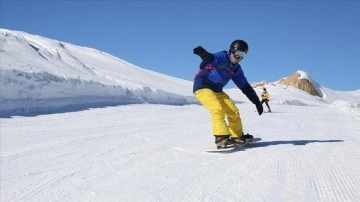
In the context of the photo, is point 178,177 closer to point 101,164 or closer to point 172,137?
point 101,164

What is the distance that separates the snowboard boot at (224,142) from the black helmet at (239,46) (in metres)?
1.23

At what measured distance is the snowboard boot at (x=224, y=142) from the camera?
569cm

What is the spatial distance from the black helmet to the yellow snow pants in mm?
656

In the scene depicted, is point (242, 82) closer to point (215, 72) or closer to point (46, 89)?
point (215, 72)

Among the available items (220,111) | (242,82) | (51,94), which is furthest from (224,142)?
(51,94)

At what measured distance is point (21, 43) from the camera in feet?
63.7

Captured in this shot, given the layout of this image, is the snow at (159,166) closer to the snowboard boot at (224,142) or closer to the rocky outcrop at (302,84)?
the snowboard boot at (224,142)

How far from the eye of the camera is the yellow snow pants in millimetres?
5898

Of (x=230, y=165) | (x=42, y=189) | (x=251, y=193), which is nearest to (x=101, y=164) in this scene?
(x=42, y=189)

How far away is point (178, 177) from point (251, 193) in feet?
2.99

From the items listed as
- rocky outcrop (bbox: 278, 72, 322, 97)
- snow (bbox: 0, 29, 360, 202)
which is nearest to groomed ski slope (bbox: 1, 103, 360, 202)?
snow (bbox: 0, 29, 360, 202)

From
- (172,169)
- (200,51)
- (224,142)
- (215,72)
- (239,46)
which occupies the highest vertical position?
(239,46)

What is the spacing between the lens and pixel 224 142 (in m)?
5.70

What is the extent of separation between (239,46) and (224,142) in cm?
137
